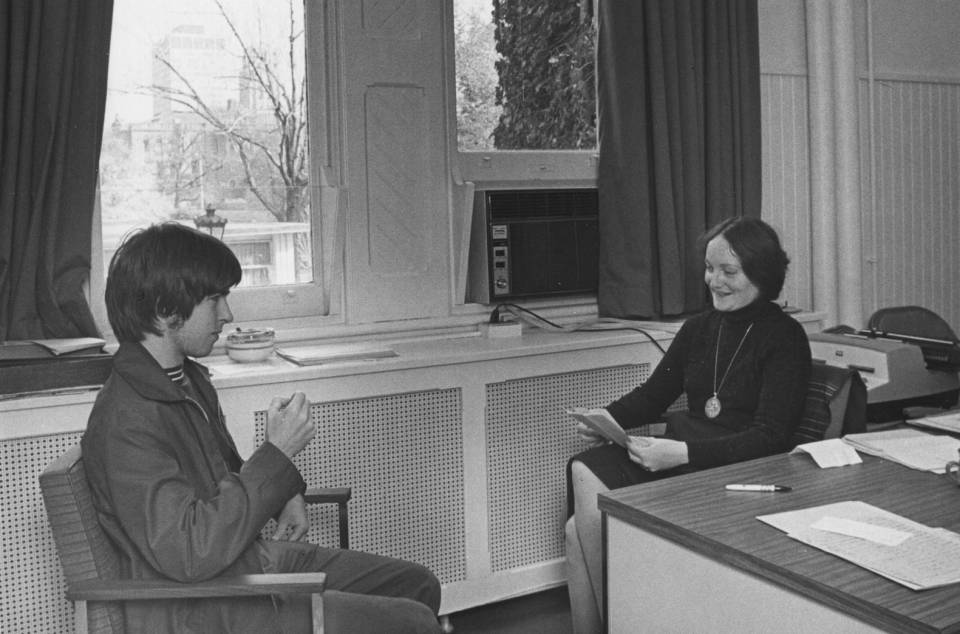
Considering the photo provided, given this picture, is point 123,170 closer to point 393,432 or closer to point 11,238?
point 11,238

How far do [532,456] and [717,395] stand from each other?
660 mm

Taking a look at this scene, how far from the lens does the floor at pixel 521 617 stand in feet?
9.86

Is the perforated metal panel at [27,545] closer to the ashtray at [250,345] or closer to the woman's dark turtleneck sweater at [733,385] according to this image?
the ashtray at [250,345]

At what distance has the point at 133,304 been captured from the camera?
183cm

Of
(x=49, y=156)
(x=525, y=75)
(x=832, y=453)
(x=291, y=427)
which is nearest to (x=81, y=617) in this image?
(x=291, y=427)

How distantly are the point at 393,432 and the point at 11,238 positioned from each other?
1168mm

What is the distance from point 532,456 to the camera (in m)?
3.16

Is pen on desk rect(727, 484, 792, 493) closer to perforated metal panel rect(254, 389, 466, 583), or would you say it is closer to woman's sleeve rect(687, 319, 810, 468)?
woman's sleeve rect(687, 319, 810, 468)

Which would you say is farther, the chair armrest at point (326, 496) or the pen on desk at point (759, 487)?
the chair armrest at point (326, 496)

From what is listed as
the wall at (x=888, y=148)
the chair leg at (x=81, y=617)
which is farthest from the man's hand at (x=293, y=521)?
the wall at (x=888, y=148)

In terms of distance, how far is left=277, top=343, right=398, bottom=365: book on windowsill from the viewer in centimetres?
287

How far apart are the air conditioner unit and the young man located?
5.11 ft

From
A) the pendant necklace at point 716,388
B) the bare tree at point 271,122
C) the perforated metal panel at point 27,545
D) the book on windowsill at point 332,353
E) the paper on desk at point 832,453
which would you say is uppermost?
the bare tree at point 271,122

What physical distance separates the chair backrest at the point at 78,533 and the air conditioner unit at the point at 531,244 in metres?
1.93
